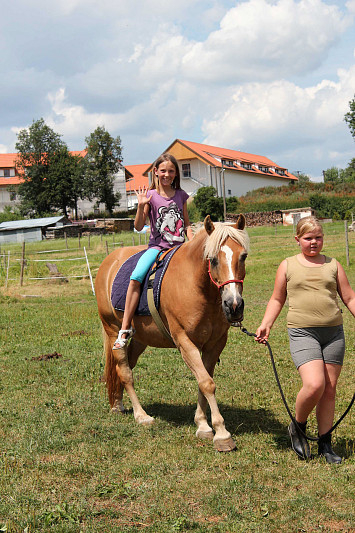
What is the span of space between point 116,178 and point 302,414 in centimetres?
8001

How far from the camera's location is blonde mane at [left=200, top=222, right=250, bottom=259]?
4465mm

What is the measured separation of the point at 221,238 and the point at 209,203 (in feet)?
177

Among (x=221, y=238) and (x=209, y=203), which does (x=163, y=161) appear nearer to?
(x=221, y=238)

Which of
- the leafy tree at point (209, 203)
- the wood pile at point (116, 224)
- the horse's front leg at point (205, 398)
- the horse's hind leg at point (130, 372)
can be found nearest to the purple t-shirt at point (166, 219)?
the horse's front leg at point (205, 398)

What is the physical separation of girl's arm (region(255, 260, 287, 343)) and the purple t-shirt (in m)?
1.56

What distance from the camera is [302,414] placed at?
167 inches

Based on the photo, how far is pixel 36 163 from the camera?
82.4 metres

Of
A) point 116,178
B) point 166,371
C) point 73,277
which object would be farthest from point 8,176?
point 166,371

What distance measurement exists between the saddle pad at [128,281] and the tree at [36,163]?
7647 cm

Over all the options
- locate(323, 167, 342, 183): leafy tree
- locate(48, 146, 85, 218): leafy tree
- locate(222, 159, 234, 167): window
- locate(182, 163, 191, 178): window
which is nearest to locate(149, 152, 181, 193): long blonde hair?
locate(182, 163, 191, 178): window

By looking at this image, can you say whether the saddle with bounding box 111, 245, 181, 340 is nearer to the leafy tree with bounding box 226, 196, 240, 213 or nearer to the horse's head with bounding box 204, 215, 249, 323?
the horse's head with bounding box 204, 215, 249, 323

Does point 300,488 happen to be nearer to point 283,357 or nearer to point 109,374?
point 109,374

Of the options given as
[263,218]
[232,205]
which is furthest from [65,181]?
[263,218]

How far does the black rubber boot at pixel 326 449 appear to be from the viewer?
13.6 feet
